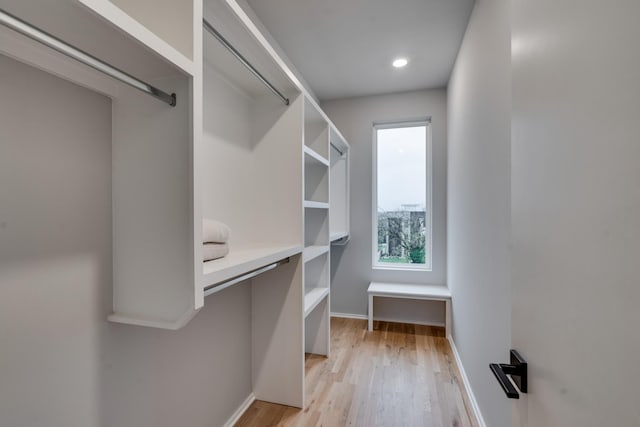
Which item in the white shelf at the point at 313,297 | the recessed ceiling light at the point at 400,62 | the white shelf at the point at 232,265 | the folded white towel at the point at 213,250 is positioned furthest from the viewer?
the recessed ceiling light at the point at 400,62

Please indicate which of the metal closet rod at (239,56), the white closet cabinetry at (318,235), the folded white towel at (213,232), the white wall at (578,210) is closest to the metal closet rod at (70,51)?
the metal closet rod at (239,56)

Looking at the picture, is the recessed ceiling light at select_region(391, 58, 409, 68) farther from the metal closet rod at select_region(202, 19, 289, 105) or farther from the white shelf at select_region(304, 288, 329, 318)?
the white shelf at select_region(304, 288, 329, 318)

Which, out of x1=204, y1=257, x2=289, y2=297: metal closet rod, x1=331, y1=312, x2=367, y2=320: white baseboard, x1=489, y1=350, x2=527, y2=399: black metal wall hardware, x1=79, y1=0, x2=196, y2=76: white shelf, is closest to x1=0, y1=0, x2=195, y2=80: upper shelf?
x1=79, y1=0, x2=196, y2=76: white shelf

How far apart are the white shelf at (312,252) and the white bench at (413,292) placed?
3.51 ft

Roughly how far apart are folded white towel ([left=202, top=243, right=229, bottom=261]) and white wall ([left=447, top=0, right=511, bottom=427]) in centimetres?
130

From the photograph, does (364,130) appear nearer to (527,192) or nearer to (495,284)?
(495,284)

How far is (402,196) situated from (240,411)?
2.73 m

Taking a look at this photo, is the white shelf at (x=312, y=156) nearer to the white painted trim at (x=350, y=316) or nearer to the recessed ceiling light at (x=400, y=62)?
the recessed ceiling light at (x=400, y=62)

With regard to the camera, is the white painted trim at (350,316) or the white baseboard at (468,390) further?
the white painted trim at (350,316)

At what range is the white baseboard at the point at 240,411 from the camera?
1.69 metres

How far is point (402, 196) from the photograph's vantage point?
354 cm

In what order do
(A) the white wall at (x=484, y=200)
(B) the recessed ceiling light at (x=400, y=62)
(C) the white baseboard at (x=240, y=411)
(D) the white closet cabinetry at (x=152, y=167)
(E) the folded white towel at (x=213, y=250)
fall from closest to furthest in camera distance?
(D) the white closet cabinetry at (x=152, y=167)
(E) the folded white towel at (x=213, y=250)
(A) the white wall at (x=484, y=200)
(C) the white baseboard at (x=240, y=411)
(B) the recessed ceiling light at (x=400, y=62)

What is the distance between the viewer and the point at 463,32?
2275 mm

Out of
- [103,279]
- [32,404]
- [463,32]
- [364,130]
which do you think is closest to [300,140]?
[103,279]
